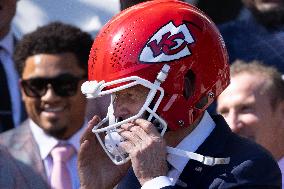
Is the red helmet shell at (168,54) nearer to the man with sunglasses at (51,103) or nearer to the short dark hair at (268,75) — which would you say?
the short dark hair at (268,75)

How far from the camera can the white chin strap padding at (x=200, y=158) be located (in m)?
2.82

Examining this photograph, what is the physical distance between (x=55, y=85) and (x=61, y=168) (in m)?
0.42

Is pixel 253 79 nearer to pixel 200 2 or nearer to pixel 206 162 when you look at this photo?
pixel 200 2

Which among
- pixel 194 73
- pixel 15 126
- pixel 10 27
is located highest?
pixel 194 73

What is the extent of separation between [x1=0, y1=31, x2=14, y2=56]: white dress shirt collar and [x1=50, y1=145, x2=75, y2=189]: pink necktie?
2.04 feet

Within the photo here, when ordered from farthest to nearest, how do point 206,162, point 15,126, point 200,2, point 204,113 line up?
1. point 200,2
2. point 15,126
3. point 204,113
4. point 206,162

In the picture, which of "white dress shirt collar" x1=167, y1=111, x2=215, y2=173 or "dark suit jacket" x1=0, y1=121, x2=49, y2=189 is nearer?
"white dress shirt collar" x1=167, y1=111, x2=215, y2=173

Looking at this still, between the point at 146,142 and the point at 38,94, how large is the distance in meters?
1.98

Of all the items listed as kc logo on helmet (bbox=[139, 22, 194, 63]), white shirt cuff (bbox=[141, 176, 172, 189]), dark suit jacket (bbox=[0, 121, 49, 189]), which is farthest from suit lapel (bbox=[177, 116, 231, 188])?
dark suit jacket (bbox=[0, 121, 49, 189])

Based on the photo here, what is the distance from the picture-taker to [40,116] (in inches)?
187

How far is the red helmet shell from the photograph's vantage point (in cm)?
289

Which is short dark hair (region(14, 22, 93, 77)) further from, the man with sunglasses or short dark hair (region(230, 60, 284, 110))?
short dark hair (region(230, 60, 284, 110))

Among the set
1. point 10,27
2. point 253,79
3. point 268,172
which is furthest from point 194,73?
point 10,27

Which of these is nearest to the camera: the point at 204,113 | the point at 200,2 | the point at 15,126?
the point at 204,113
